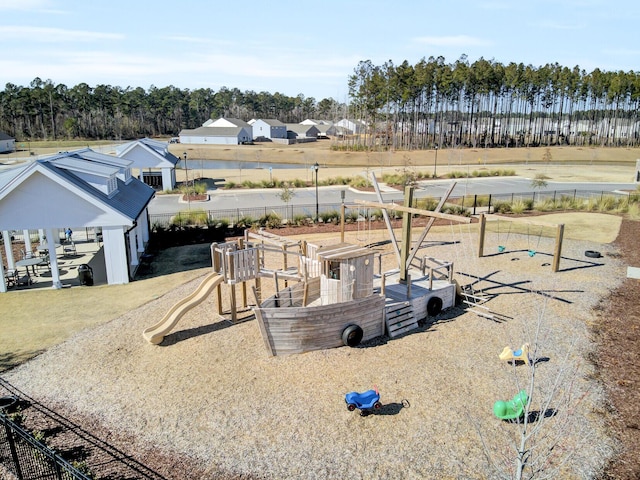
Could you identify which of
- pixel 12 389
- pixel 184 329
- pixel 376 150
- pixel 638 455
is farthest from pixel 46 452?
pixel 376 150

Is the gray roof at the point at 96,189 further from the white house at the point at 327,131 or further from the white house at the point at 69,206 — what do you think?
the white house at the point at 327,131

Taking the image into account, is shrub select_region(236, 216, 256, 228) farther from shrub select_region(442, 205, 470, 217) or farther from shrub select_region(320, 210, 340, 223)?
shrub select_region(442, 205, 470, 217)

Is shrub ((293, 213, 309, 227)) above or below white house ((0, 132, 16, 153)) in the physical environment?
below

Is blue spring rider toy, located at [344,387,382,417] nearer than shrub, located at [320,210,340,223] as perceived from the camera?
Yes

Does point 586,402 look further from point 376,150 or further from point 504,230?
point 376,150

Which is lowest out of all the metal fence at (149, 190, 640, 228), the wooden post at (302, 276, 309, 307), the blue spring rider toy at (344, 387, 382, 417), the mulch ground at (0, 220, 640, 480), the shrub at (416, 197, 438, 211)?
the mulch ground at (0, 220, 640, 480)

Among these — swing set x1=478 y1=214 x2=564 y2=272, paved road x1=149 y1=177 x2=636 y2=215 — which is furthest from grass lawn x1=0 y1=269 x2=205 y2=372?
paved road x1=149 y1=177 x2=636 y2=215

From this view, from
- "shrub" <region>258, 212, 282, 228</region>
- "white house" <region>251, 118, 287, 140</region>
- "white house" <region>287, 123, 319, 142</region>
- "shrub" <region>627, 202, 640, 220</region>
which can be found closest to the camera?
"shrub" <region>258, 212, 282, 228</region>

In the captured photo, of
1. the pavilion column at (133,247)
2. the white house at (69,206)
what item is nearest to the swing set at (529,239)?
the white house at (69,206)

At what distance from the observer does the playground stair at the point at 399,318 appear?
50.2 feet

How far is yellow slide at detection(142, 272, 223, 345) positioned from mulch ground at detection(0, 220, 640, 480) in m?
3.62

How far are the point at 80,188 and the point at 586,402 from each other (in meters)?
18.9

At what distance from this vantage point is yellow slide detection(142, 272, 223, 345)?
14.8 metres

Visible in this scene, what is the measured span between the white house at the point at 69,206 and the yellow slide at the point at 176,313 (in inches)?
241
